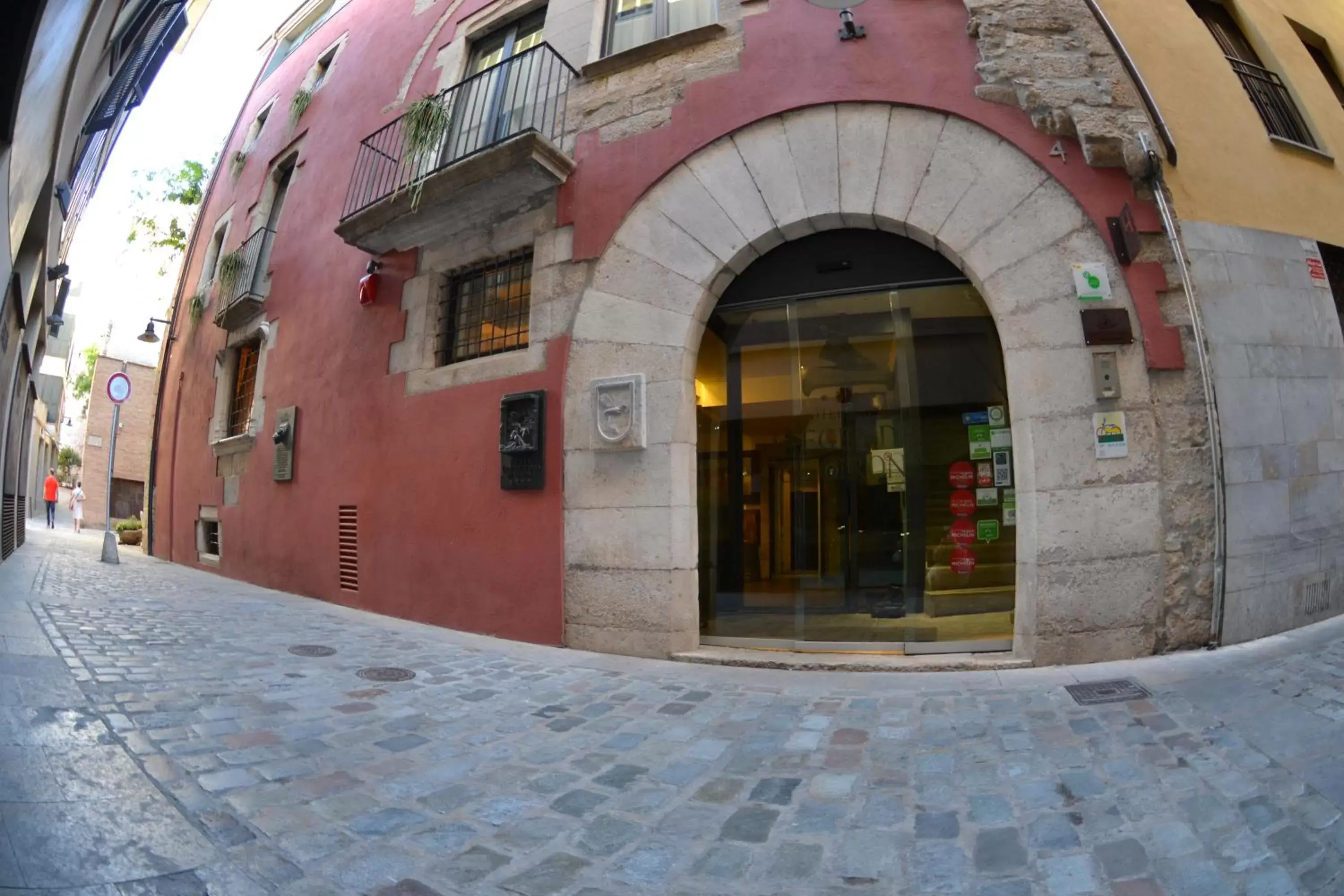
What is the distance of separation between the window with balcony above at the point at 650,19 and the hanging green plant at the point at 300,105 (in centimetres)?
656

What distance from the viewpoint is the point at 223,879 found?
1.94m

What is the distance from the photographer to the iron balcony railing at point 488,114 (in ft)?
21.8

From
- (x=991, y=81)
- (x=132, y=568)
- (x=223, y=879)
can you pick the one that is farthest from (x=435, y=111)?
(x=132, y=568)

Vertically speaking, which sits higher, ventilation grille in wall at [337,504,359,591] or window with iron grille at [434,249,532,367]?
window with iron grille at [434,249,532,367]

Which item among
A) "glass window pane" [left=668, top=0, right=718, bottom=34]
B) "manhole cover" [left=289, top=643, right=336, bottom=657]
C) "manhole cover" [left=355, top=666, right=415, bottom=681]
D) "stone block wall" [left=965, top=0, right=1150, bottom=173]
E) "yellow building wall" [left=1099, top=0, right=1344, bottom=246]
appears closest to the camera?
"manhole cover" [left=355, top=666, right=415, bottom=681]

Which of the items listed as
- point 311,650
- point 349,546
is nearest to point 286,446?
point 349,546

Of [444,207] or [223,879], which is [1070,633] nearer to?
[223,879]

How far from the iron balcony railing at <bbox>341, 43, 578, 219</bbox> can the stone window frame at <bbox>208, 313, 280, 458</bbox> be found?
11.0 ft

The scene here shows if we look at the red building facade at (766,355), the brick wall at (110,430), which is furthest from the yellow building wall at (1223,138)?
the brick wall at (110,430)

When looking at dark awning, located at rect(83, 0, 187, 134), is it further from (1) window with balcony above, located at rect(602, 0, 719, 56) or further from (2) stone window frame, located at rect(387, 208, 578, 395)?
(1) window with balcony above, located at rect(602, 0, 719, 56)

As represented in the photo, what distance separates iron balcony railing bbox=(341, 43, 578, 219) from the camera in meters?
6.64

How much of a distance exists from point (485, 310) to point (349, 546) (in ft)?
10.8

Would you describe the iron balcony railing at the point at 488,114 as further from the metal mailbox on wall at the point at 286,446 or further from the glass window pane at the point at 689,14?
the metal mailbox on wall at the point at 286,446

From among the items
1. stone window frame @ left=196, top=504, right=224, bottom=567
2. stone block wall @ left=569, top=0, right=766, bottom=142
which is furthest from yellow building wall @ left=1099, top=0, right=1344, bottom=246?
stone window frame @ left=196, top=504, right=224, bottom=567
